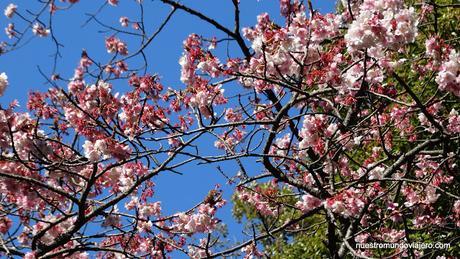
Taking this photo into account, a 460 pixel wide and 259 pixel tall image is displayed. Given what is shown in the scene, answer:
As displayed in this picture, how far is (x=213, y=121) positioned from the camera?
5176 millimetres

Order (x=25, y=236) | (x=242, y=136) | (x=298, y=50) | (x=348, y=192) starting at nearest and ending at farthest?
Answer: (x=348, y=192)
(x=298, y=50)
(x=25, y=236)
(x=242, y=136)

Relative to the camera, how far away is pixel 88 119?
479 cm

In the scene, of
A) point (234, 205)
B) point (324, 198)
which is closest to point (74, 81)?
point (324, 198)

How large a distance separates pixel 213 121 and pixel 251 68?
58 cm

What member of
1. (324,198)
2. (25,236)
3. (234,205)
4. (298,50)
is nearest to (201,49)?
(298,50)

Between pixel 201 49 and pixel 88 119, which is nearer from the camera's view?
pixel 88 119

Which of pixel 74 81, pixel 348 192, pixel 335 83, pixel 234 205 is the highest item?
pixel 234 205

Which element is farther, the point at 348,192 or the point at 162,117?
the point at 162,117

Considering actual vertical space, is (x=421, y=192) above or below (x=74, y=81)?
below

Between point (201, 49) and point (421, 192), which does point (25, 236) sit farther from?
point (421, 192)

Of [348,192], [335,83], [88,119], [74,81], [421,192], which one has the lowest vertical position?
[348,192]

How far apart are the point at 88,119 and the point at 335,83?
205cm

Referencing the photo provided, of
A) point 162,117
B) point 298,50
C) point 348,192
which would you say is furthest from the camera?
point 162,117

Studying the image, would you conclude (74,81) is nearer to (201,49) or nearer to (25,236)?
(201,49)
